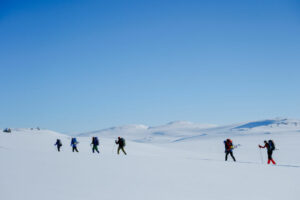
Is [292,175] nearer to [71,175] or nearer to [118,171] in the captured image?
[118,171]

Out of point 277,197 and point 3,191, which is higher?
point 3,191

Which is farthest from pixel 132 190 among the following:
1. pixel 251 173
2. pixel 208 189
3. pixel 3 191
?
pixel 251 173

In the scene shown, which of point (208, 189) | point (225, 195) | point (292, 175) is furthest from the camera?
point (292, 175)

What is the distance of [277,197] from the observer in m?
7.60

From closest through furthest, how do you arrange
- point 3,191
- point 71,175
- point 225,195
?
point 3,191, point 225,195, point 71,175

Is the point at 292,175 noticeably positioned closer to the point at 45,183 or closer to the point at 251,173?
the point at 251,173

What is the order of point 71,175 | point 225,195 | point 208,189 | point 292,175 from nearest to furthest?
point 225,195 < point 208,189 < point 71,175 < point 292,175

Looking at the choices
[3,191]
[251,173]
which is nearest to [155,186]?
[3,191]

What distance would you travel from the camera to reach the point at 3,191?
6945 millimetres

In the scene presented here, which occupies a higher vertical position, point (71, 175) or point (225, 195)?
point (71, 175)

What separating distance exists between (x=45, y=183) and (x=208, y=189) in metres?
4.70

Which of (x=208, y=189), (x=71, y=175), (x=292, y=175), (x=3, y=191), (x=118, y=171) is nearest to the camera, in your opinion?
(x=3, y=191)

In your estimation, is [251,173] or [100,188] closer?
[100,188]

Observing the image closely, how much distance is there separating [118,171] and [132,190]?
112 inches
